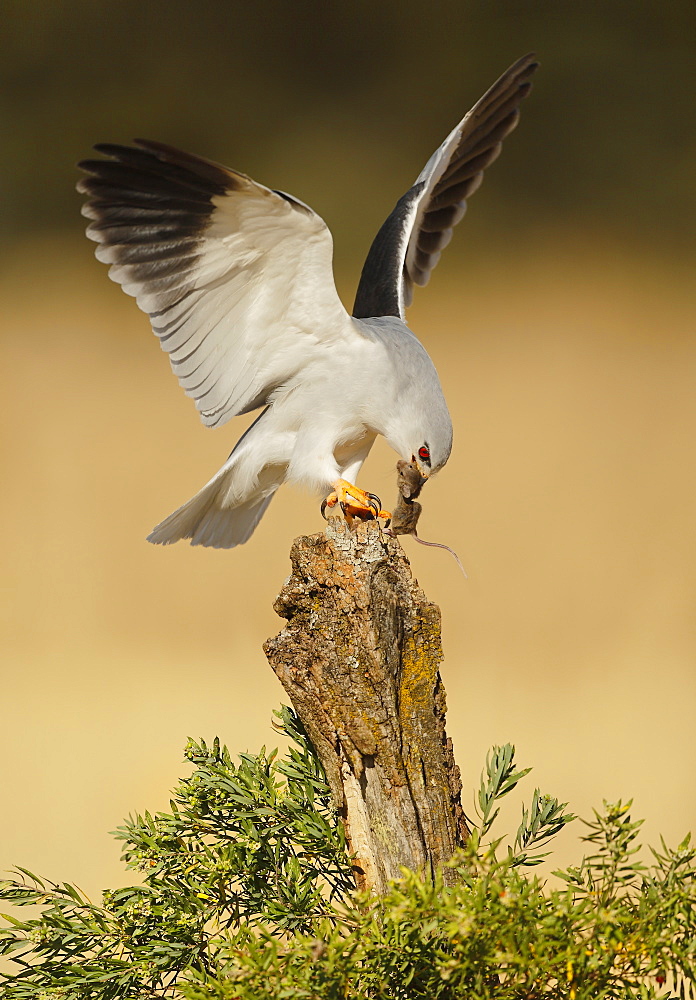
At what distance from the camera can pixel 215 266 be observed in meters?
1.00

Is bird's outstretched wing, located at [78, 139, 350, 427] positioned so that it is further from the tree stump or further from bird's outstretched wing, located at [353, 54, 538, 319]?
the tree stump

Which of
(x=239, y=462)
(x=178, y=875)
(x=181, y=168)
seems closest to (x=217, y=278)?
(x=181, y=168)

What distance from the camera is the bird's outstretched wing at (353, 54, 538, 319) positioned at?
128cm

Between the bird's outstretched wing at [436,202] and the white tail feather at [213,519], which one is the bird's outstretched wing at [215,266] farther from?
the bird's outstretched wing at [436,202]

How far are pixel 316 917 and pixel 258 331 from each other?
690mm

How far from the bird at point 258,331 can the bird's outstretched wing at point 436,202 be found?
0.13 feet

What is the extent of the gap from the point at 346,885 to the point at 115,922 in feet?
0.55

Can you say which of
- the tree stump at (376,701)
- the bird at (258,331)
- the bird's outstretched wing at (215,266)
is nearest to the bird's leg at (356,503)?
the bird at (258,331)

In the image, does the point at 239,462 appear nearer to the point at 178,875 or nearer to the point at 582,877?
the point at 178,875

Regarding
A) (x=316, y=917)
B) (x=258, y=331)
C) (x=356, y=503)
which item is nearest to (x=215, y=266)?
(x=258, y=331)

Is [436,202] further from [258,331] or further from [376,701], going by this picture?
[376,701]

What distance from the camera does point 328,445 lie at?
41.5 inches

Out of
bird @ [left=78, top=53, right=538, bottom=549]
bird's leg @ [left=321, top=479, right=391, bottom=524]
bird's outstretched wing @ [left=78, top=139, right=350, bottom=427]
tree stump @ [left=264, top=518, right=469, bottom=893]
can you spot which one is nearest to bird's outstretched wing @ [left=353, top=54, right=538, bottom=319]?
bird @ [left=78, top=53, right=538, bottom=549]

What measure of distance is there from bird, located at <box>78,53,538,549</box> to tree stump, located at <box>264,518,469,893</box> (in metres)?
0.30
